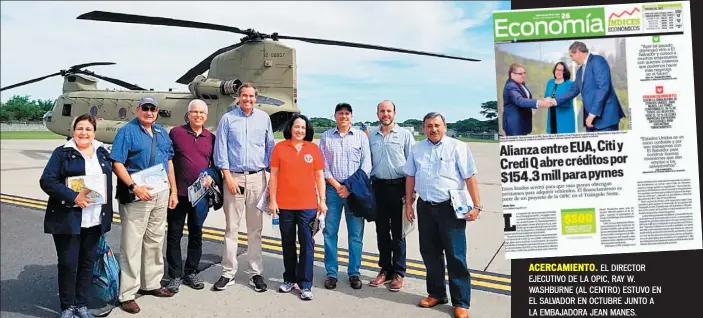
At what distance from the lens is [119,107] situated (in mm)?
12039

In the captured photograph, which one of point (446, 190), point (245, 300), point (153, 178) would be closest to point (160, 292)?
point (245, 300)

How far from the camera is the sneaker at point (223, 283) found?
3639mm

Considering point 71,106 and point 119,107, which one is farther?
point 71,106

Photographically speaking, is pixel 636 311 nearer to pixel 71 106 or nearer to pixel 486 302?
pixel 486 302

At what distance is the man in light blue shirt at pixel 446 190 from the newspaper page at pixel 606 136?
0.30 m

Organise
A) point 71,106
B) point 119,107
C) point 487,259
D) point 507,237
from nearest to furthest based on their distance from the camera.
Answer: point 507,237, point 487,259, point 119,107, point 71,106

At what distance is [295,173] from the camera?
3.49 m

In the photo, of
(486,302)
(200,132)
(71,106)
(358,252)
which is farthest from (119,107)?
(486,302)

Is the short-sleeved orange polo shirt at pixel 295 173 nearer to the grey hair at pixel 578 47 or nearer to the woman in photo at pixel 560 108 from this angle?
the woman in photo at pixel 560 108

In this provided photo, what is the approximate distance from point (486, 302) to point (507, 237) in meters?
0.65

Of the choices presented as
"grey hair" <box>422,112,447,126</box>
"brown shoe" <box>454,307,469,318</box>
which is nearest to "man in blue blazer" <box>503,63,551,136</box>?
"grey hair" <box>422,112,447,126</box>

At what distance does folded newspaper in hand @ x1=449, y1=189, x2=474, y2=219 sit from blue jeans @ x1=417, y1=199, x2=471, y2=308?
74 millimetres

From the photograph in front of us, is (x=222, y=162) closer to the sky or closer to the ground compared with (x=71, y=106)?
closer to the ground

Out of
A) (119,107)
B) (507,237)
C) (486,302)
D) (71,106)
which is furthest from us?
(71,106)
